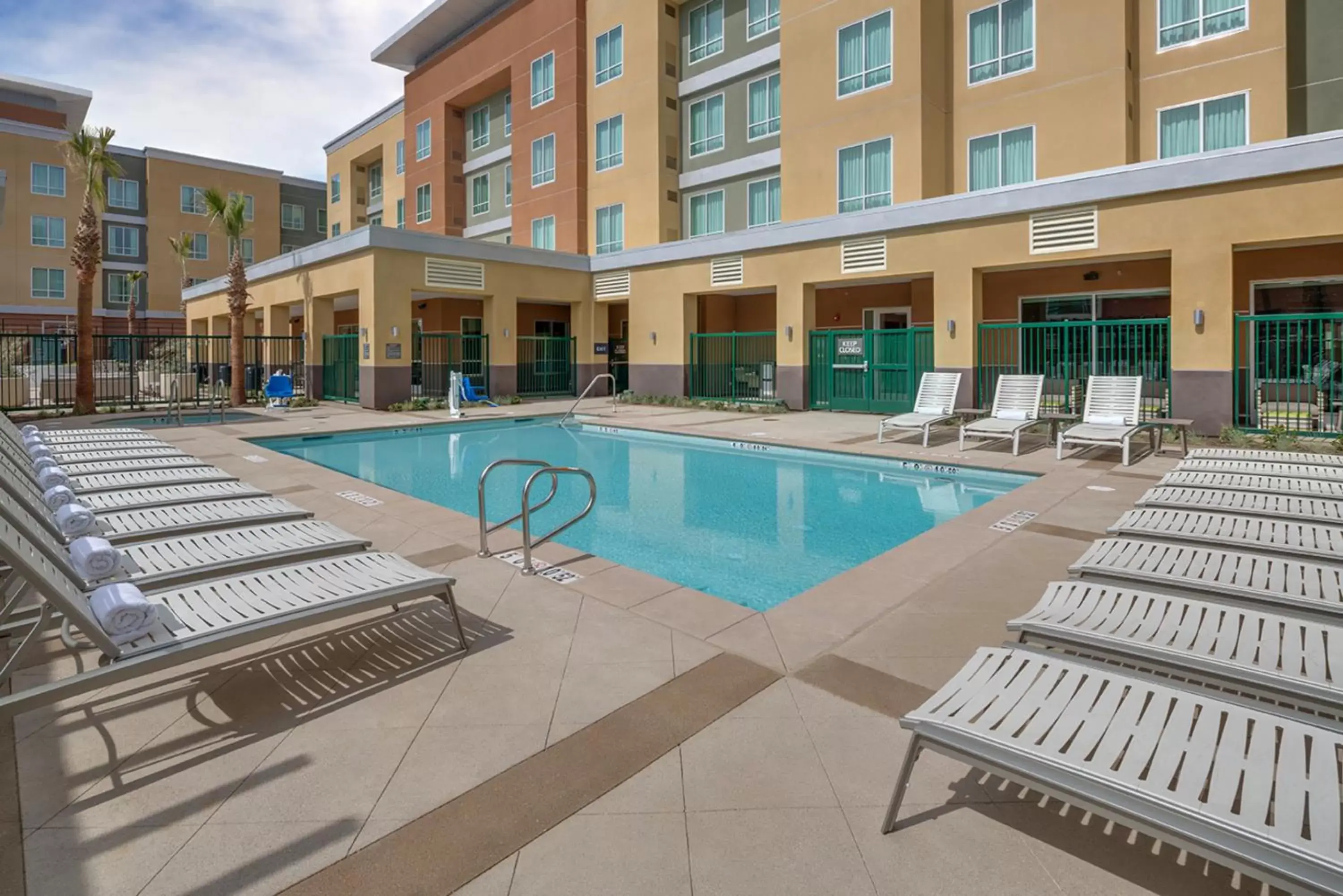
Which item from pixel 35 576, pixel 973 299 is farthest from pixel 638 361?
pixel 35 576

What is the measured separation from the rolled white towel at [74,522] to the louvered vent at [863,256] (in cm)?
1539

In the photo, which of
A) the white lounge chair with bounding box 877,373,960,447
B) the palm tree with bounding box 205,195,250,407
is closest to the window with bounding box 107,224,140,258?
the palm tree with bounding box 205,195,250,407

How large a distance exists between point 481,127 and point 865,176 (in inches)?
783

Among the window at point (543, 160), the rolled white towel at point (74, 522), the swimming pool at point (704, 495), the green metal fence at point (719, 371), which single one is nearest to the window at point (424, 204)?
the window at point (543, 160)

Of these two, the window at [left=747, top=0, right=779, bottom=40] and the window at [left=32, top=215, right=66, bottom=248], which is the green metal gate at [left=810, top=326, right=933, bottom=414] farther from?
the window at [left=32, top=215, right=66, bottom=248]

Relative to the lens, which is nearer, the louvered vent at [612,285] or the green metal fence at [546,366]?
the louvered vent at [612,285]

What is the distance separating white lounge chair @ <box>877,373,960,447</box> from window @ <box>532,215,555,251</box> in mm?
18513

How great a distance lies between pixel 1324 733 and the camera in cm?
223

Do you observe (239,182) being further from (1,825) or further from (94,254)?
(1,825)

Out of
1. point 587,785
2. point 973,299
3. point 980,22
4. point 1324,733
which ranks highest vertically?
point 980,22

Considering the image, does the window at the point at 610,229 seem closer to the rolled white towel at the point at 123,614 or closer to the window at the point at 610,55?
the window at the point at 610,55

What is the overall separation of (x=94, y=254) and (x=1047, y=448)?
74.1ft

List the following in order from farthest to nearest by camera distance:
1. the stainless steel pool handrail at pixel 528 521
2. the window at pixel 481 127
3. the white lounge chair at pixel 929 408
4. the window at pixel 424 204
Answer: the window at pixel 424 204
the window at pixel 481 127
the white lounge chair at pixel 929 408
the stainless steel pool handrail at pixel 528 521

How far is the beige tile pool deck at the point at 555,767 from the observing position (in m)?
2.28
